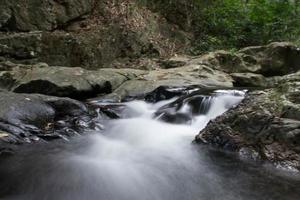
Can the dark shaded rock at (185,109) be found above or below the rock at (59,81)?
below

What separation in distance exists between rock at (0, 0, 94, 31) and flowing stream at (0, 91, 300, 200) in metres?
5.47

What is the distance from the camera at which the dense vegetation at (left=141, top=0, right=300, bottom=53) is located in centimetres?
1504

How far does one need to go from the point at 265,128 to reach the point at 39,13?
7.98 m

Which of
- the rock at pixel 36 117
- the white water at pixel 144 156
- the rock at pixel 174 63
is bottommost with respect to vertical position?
the white water at pixel 144 156

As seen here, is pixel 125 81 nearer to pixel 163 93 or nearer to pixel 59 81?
pixel 163 93

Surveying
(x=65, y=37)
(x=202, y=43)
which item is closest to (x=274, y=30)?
(x=202, y=43)

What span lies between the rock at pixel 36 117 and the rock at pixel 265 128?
243cm

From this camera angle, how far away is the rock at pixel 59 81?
28.9 feet

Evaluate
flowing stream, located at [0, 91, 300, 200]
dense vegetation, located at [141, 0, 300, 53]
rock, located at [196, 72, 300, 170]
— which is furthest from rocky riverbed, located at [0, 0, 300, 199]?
dense vegetation, located at [141, 0, 300, 53]

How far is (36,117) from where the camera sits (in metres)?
7.11

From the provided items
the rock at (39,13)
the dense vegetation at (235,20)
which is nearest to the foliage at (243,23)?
the dense vegetation at (235,20)

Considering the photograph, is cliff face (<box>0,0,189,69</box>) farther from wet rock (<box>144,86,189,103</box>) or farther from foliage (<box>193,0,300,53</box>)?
wet rock (<box>144,86,189,103</box>)

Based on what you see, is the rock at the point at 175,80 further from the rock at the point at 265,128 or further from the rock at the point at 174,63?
the rock at the point at 265,128

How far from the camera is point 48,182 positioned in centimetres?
461
